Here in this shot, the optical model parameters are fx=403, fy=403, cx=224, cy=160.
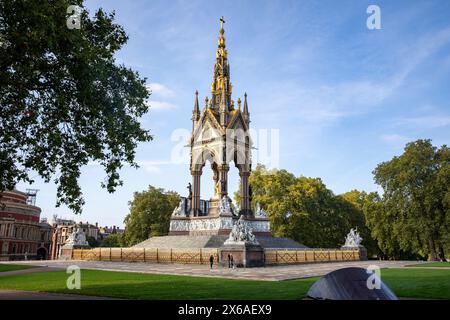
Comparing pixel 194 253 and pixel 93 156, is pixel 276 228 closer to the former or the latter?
pixel 194 253

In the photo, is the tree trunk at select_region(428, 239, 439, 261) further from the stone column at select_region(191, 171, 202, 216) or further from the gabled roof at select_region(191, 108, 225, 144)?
the gabled roof at select_region(191, 108, 225, 144)

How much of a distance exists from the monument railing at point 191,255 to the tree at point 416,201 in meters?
7.41

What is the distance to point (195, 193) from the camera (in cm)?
3872

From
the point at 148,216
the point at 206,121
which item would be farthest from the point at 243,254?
the point at 148,216

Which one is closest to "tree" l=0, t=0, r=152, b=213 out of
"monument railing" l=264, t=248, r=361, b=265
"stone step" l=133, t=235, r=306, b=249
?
"monument railing" l=264, t=248, r=361, b=265

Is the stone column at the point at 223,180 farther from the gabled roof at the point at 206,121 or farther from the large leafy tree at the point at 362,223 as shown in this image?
the large leafy tree at the point at 362,223

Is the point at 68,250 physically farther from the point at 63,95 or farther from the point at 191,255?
the point at 63,95

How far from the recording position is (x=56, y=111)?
13.4m

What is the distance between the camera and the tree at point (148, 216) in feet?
179

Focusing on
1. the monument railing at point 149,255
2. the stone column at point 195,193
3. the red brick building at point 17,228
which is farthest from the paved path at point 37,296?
the red brick building at point 17,228

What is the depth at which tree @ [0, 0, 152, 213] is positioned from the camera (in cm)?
1151

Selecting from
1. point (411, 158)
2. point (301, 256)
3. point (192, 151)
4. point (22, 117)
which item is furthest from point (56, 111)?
point (411, 158)

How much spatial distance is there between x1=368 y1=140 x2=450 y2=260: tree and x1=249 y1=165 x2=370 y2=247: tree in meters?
9.06

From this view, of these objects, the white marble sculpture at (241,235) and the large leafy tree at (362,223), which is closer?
the white marble sculpture at (241,235)
